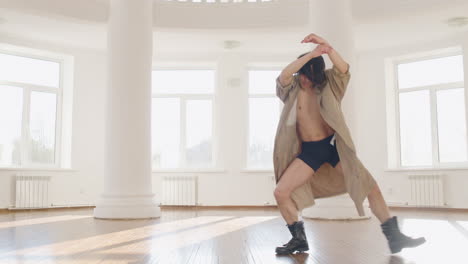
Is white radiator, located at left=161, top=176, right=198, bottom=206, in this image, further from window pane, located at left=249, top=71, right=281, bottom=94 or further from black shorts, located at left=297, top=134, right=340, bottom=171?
black shorts, located at left=297, top=134, right=340, bottom=171

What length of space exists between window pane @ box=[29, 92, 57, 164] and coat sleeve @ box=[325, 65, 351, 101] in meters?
7.57

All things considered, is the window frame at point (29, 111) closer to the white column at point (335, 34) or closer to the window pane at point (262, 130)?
the window pane at point (262, 130)

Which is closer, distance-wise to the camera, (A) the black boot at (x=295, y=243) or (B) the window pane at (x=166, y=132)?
(A) the black boot at (x=295, y=243)

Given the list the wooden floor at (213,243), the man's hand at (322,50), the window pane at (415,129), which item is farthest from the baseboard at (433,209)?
the man's hand at (322,50)

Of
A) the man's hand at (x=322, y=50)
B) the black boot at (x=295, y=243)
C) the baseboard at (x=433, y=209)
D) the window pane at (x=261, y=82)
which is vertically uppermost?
the window pane at (x=261, y=82)

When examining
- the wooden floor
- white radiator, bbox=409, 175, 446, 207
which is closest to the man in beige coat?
the wooden floor

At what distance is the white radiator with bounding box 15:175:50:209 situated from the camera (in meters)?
8.66

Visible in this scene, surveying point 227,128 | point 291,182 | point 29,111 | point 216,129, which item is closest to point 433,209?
point 227,128

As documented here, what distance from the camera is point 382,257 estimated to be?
9.91 feet

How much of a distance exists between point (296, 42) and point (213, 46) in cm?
156

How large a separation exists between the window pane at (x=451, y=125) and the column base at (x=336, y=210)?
3.73 metres

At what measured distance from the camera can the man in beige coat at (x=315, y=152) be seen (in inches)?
120

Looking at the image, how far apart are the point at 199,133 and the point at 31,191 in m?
3.38

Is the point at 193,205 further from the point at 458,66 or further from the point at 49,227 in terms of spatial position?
the point at 458,66
